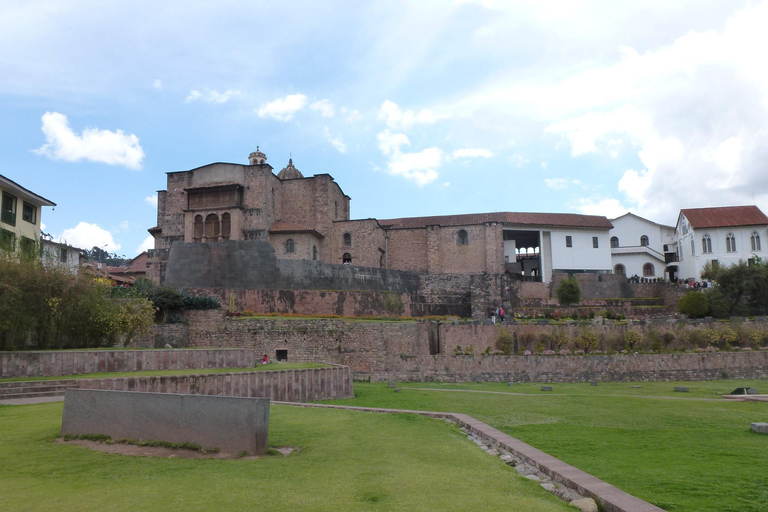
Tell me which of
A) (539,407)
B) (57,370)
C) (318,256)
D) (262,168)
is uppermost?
(262,168)

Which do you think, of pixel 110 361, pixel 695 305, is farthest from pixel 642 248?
pixel 110 361

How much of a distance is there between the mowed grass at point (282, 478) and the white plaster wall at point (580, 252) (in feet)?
129

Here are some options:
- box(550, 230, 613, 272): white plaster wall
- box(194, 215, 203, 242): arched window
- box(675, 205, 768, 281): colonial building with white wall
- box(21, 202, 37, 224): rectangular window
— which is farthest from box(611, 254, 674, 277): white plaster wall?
box(21, 202, 37, 224): rectangular window

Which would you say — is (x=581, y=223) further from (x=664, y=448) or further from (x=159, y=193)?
(x=664, y=448)

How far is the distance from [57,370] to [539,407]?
11.8m

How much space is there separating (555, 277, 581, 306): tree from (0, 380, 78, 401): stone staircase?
33224mm

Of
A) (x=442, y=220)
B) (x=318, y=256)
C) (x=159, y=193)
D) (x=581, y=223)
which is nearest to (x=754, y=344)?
(x=581, y=223)

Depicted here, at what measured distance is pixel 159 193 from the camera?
44.2m

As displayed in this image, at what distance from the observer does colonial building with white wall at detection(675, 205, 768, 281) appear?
46188mm

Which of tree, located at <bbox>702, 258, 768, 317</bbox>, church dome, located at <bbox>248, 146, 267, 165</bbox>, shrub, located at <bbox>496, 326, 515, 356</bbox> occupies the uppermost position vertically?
church dome, located at <bbox>248, 146, 267, 165</bbox>

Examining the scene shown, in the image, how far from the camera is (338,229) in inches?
1709

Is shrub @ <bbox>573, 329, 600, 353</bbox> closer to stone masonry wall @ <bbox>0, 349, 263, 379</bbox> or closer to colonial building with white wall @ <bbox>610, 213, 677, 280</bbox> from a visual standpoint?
stone masonry wall @ <bbox>0, 349, 263, 379</bbox>

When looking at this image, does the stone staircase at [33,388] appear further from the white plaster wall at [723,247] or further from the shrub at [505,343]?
the white plaster wall at [723,247]

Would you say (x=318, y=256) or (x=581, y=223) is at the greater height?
(x=581, y=223)
